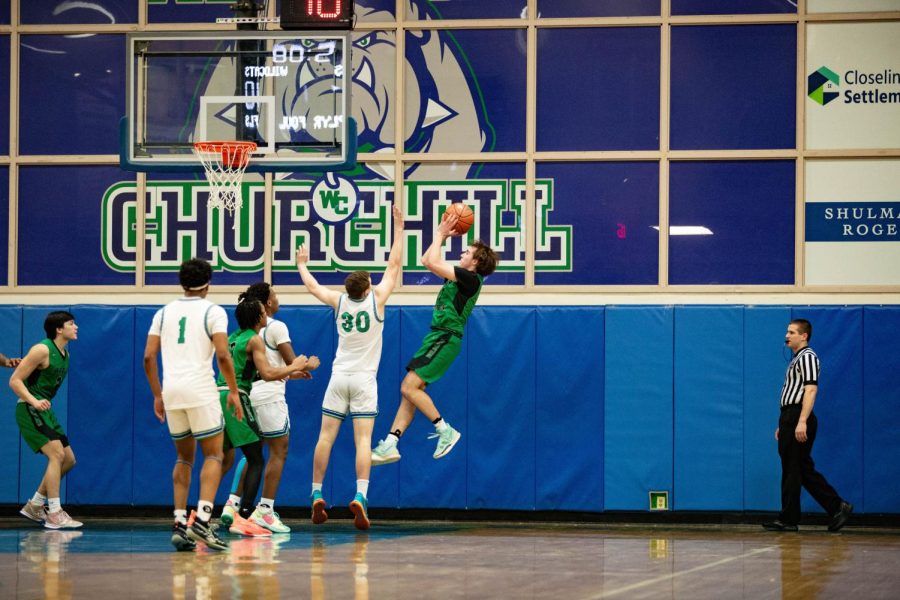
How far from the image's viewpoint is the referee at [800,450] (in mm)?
12922

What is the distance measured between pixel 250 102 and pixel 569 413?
4840 millimetres

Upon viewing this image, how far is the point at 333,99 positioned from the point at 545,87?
3.12 metres

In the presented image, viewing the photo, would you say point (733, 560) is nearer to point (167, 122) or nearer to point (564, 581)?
point (564, 581)

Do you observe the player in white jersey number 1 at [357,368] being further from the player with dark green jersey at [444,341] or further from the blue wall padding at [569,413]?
the blue wall padding at [569,413]

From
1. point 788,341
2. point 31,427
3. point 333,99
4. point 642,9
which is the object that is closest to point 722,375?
point 788,341

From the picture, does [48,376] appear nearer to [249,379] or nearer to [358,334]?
[249,379]

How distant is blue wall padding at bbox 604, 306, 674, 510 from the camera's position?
14086 millimetres

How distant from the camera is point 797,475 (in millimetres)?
12977

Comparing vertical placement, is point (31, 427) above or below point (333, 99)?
below

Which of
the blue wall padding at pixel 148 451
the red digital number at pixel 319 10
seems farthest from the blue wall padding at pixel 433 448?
the red digital number at pixel 319 10

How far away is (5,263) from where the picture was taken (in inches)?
Result: 599

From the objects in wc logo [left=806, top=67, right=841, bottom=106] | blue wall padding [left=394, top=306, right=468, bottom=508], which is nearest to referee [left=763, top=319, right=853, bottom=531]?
wc logo [left=806, top=67, right=841, bottom=106]

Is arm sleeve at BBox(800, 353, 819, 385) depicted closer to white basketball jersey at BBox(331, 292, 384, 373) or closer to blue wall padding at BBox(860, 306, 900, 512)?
blue wall padding at BBox(860, 306, 900, 512)

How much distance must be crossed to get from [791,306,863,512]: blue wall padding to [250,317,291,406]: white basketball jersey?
232 inches
